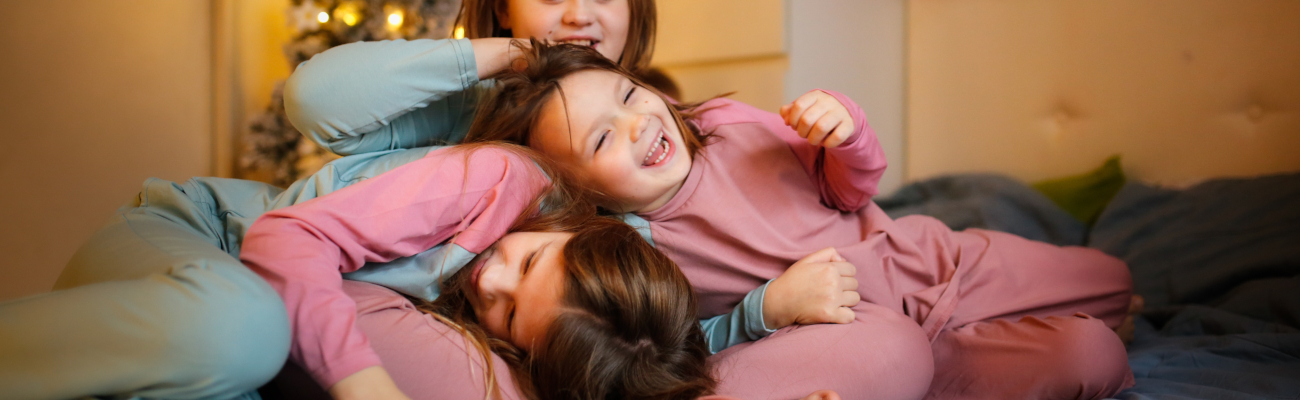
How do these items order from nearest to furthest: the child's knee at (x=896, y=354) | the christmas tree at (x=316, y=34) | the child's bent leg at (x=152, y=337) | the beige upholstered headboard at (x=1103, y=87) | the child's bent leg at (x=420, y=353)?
→ the child's bent leg at (x=152, y=337), the child's bent leg at (x=420, y=353), the child's knee at (x=896, y=354), the beige upholstered headboard at (x=1103, y=87), the christmas tree at (x=316, y=34)

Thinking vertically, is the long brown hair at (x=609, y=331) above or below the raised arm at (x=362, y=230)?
below

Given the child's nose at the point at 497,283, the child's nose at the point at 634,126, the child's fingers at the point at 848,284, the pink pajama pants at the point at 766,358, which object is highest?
the child's nose at the point at 634,126

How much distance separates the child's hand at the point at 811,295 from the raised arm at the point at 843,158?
0.42ft

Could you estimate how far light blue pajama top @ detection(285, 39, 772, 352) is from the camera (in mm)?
866

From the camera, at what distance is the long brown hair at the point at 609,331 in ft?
2.24

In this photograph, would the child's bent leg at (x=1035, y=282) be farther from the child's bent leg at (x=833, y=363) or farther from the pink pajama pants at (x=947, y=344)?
the child's bent leg at (x=833, y=363)

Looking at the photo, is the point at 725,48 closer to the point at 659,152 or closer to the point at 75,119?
the point at 659,152

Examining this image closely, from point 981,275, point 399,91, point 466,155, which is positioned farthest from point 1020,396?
point 399,91

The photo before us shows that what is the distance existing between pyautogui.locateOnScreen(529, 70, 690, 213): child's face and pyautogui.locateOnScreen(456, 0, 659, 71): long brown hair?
1.00 feet

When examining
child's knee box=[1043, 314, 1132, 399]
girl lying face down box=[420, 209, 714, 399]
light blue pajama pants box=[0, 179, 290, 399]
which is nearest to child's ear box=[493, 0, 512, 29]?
girl lying face down box=[420, 209, 714, 399]

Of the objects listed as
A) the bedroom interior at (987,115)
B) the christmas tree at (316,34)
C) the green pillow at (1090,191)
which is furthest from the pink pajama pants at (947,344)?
the christmas tree at (316,34)

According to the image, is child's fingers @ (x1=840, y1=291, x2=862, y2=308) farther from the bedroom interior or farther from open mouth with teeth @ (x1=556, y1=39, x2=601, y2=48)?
open mouth with teeth @ (x1=556, y1=39, x2=601, y2=48)

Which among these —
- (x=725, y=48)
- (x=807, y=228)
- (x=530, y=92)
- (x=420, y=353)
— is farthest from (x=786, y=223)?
(x=725, y=48)

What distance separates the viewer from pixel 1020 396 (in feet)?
2.75
